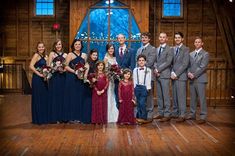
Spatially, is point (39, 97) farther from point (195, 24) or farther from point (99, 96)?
point (195, 24)

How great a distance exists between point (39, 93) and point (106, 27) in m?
4.69

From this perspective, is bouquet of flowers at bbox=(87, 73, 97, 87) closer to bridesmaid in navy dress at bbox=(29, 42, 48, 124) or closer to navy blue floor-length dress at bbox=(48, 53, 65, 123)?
navy blue floor-length dress at bbox=(48, 53, 65, 123)

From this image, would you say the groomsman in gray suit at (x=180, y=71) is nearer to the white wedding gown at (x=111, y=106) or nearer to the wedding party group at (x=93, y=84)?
the wedding party group at (x=93, y=84)

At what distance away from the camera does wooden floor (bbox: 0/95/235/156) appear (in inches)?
223

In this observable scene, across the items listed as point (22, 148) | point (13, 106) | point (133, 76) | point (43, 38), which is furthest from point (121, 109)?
point (43, 38)

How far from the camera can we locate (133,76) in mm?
7797

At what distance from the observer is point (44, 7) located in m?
13.6

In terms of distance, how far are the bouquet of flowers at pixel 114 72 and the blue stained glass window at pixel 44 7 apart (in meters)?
6.44

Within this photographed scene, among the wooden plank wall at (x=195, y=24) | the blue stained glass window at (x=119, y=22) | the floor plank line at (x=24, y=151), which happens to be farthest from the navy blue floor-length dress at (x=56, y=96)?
the wooden plank wall at (x=195, y=24)

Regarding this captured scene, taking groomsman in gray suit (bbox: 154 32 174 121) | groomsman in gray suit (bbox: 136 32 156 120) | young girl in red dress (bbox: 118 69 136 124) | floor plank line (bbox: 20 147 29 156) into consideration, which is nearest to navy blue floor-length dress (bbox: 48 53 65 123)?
young girl in red dress (bbox: 118 69 136 124)

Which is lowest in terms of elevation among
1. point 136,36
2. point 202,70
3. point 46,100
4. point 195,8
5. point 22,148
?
point 22,148

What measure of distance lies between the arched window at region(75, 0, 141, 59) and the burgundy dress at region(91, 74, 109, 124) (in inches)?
165

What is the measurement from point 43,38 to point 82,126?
656 cm

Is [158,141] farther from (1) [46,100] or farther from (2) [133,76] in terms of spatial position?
(1) [46,100]
